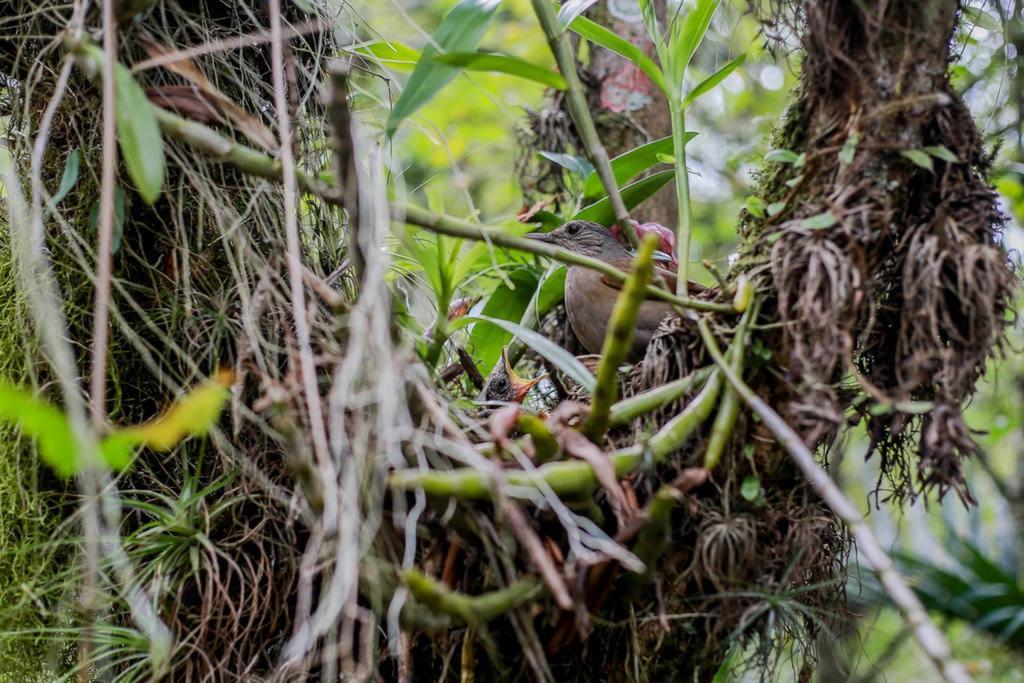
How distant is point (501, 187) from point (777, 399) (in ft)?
16.9

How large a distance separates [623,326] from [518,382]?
2.93ft

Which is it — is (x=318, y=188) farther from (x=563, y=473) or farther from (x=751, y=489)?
(x=751, y=489)

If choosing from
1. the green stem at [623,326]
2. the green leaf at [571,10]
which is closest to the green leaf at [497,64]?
the green leaf at [571,10]

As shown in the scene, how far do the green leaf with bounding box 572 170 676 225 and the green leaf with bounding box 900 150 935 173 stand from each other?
0.71m

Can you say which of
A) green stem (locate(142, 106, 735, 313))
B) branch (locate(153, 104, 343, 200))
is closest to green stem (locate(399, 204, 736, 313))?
green stem (locate(142, 106, 735, 313))

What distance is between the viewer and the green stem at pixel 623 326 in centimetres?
126

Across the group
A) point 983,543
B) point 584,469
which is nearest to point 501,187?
point 983,543

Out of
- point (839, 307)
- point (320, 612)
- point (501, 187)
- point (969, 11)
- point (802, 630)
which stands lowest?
point (802, 630)

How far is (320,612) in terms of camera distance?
3.89 feet

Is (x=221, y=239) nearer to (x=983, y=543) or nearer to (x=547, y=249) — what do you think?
(x=547, y=249)

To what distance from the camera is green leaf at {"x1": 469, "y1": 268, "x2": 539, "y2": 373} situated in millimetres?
2348

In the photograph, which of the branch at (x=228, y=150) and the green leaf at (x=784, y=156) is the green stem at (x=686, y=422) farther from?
the branch at (x=228, y=150)

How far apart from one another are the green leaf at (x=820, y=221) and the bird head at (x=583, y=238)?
0.89 meters

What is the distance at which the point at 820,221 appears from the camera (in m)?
1.59
